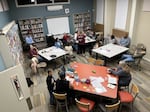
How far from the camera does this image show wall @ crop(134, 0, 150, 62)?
6.29m

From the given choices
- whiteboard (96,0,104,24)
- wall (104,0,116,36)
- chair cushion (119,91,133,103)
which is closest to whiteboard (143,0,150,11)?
wall (104,0,116,36)

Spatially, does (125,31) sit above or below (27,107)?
above

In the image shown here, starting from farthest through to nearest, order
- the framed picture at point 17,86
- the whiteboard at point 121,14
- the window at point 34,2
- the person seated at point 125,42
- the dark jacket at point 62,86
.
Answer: the window at point 34,2, the whiteboard at point 121,14, the person seated at point 125,42, the dark jacket at point 62,86, the framed picture at point 17,86

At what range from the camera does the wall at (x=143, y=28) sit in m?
6.29

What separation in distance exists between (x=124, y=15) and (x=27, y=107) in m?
6.83

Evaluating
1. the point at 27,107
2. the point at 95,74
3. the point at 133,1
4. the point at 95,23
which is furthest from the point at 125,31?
the point at 27,107

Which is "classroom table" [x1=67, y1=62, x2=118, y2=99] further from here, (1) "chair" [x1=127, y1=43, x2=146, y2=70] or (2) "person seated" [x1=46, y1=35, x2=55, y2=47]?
(2) "person seated" [x1=46, y1=35, x2=55, y2=47]

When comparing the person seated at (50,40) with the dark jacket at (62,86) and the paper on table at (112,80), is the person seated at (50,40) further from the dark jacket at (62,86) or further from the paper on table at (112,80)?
the paper on table at (112,80)

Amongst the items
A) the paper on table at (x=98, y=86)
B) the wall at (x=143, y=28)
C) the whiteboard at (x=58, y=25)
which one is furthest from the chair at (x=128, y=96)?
the whiteboard at (x=58, y=25)

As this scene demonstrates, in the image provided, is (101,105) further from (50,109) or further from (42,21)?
(42,21)

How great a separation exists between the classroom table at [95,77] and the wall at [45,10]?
561 cm

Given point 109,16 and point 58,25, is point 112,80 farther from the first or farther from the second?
point 58,25

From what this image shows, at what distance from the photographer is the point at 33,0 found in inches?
329

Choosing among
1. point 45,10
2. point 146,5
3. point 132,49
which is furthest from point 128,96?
point 45,10
